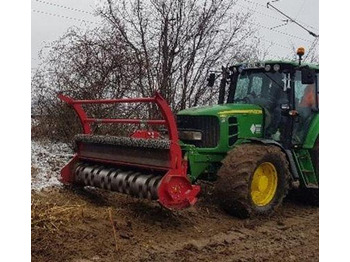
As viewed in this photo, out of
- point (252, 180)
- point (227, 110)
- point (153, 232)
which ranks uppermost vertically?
point (227, 110)

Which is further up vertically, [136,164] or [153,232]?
[136,164]

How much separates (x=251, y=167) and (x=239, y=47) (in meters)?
2.44

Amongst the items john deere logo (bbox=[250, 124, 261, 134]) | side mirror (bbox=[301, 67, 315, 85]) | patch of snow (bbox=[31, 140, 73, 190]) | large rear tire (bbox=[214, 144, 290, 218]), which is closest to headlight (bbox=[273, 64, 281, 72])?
side mirror (bbox=[301, 67, 315, 85])

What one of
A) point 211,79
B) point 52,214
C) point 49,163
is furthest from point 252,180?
point 49,163

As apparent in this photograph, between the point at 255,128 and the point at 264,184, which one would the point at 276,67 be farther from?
the point at 264,184

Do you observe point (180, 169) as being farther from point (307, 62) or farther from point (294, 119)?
point (307, 62)

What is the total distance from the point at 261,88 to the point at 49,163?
1593 mm

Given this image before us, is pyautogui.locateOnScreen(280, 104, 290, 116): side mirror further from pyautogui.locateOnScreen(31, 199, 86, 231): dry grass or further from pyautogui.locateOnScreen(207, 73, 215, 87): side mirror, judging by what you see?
pyautogui.locateOnScreen(31, 199, 86, 231): dry grass

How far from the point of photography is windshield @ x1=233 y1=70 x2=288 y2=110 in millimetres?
3498

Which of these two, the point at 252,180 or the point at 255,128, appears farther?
the point at 255,128

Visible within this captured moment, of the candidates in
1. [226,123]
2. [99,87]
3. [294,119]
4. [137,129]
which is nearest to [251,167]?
[226,123]

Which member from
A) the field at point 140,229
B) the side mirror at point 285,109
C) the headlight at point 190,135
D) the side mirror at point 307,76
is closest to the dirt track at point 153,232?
the field at point 140,229

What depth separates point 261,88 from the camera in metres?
3.57

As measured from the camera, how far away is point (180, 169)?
2.80 m
